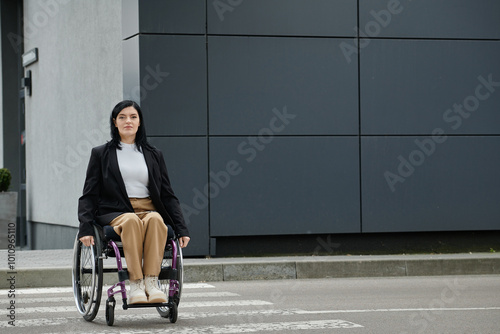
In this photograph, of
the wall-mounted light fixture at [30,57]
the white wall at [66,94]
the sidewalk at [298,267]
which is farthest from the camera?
the wall-mounted light fixture at [30,57]

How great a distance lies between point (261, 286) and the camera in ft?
34.6

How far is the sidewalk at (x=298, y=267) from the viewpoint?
35.4ft

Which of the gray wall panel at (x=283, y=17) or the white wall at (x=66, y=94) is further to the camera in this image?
the white wall at (x=66, y=94)

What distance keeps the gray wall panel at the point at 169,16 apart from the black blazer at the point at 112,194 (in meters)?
5.33

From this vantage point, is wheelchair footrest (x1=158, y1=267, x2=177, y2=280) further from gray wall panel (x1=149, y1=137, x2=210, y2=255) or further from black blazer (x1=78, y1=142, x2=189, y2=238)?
gray wall panel (x1=149, y1=137, x2=210, y2=255)

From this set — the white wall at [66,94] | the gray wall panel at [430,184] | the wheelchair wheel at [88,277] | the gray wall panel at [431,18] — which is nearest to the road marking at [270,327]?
the wheelchair wheel at [88,277]

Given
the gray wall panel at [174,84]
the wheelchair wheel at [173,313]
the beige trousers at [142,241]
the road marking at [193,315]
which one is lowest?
the road marking at [193,315]

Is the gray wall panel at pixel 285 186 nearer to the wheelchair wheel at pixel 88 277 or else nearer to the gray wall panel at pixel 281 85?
the gray wall panel at pixel 281 85

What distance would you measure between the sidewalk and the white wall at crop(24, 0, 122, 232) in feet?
11.5

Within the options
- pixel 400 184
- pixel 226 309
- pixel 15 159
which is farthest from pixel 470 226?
pixel 15 159

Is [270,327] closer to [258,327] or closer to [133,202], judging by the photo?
[258,327]

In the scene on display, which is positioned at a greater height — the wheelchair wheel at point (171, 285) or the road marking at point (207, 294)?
the wheelchair wheel at point (171, 285)

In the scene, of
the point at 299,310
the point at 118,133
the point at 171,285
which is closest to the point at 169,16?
the point at 118,133

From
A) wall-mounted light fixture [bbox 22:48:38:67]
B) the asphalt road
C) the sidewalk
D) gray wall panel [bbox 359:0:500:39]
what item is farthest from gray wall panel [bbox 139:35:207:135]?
wall-mounted light fixture [bbox 22:48:38:67]
